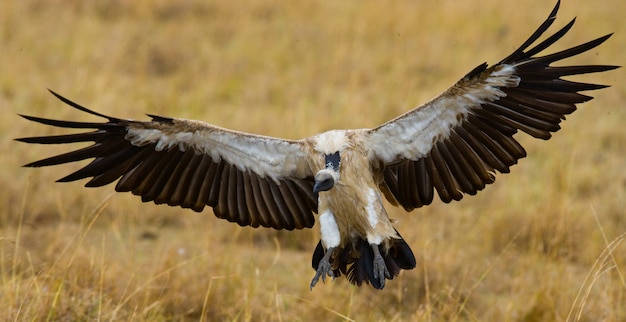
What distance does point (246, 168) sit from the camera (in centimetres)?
548

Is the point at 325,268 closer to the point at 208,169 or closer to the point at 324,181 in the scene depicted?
the point at 324,181

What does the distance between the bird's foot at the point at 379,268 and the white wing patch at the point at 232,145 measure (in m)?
0.68

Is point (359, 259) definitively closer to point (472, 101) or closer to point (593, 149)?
point (472, 101)

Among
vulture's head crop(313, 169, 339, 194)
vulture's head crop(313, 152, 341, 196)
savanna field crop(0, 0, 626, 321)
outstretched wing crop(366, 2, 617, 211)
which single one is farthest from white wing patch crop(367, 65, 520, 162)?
savanna field crop(0, 0, 626, 321)

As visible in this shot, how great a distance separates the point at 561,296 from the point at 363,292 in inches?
50.4

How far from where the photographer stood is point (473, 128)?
16.8ft

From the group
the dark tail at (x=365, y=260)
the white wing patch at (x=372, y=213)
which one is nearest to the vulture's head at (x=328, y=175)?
the white wing patch at (x=372, y=213)

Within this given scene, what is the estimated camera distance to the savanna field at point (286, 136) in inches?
235

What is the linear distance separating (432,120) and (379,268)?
2.71ft

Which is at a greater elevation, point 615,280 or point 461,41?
point 461,41

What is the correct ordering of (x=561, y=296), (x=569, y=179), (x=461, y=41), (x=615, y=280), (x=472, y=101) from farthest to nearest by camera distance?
1. (x=461, y=41)
2. (x=569, y=179)
3. (x=615, y=280)
4. (x=561, y=296)
5. (x=472, y=101)

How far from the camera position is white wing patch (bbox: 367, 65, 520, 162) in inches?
192

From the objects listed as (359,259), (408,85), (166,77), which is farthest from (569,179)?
(166,77)

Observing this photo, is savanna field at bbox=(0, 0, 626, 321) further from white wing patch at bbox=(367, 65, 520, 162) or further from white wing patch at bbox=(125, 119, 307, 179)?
white wing patch at bbox=(367, 65, 520, 162)
